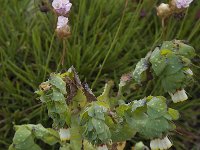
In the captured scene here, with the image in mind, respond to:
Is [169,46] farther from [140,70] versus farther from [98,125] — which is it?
[98,125]

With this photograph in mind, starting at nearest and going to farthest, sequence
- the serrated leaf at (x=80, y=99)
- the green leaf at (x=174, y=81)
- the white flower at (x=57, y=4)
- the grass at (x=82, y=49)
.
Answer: the green leaf at (x=174, y=81) < the serrated leaf at (x=80, y=99) < the white flower at (x=57, y=4) < the grass at (x=82, y=49)

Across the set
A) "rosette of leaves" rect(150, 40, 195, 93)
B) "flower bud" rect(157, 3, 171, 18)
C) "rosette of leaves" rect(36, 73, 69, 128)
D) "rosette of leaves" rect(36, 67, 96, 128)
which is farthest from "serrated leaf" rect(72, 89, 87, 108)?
"flower bud" rect(157, 3, 171, 18)

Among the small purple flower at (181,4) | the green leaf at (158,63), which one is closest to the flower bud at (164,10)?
the small purple flower at (181,4)

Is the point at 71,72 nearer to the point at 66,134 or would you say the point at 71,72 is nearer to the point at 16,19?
the point at 66,134

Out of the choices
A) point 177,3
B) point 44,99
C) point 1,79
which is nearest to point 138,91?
point 177,3

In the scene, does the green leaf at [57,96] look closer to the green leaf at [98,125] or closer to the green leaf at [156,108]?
the green leaf at [98,125]

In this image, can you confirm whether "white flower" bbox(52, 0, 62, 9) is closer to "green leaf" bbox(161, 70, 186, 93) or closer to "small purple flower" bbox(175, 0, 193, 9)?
"small purple flower" bbox(175, 0, 193, 9)

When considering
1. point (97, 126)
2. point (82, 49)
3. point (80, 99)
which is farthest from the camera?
point (82, 49)

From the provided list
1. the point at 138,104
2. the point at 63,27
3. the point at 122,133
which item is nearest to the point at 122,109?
the point at 138,104
